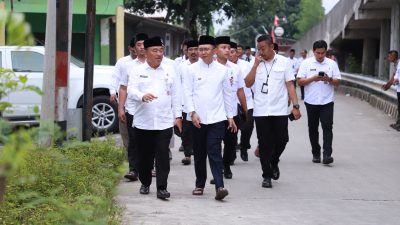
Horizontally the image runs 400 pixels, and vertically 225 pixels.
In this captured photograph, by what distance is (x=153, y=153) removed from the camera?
8.80m

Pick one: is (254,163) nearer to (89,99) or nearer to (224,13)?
(89,99)

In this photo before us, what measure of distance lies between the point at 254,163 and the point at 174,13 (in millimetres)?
22867

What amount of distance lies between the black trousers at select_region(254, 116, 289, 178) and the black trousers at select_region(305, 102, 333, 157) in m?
1.94

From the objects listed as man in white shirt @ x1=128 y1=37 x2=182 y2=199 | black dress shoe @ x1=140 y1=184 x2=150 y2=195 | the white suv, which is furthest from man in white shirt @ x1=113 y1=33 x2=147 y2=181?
the white suv

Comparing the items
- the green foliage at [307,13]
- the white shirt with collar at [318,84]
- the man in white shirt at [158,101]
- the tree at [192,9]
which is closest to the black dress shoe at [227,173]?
the man in white shirt at [158,101]

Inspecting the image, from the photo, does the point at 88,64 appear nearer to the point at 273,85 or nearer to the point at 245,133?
the point at 245,133

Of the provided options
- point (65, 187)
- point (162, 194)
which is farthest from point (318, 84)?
point (65, 187)

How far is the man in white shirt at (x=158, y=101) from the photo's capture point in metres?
8.38

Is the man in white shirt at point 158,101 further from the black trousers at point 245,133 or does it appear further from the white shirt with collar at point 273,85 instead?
the black trousers at point 245,133

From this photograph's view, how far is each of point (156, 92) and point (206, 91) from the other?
57cm

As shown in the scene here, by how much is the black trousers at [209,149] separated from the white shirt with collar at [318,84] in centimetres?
328

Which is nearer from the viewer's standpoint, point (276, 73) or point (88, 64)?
point (276, 73)

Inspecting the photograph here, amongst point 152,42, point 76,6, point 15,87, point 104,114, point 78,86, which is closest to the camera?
point 15,87

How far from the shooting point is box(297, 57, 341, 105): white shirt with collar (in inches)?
454
